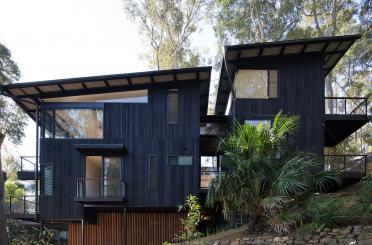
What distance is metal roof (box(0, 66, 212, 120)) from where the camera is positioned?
52.6ft

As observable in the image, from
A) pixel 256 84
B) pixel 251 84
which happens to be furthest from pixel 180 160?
pixel 256 84

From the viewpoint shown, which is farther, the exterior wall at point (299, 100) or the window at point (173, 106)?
the window at point (173, 106)

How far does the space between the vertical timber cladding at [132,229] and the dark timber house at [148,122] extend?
71 centimetres

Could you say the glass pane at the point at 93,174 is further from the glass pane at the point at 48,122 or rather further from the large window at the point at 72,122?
the glass pane at the point at 48,122

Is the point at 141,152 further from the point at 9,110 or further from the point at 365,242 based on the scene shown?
the point at 9,110

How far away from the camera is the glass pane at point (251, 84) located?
16.8m

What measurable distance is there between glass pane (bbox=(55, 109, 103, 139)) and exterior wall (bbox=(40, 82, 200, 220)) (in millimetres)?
249

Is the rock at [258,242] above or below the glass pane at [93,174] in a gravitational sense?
below

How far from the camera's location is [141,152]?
1680 centimetres

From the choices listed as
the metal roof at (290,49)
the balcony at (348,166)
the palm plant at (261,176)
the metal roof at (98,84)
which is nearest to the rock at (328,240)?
the palm plant at (261,176)

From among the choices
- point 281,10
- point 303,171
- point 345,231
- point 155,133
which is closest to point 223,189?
point 303,171

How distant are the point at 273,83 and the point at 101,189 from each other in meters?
7.78

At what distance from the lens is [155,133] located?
1694 centimetres

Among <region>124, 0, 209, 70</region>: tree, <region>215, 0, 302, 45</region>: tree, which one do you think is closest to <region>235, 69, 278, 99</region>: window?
<region>215, 0, 302, 45</region>: tree
